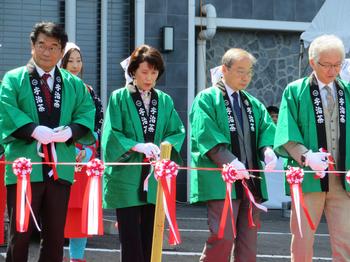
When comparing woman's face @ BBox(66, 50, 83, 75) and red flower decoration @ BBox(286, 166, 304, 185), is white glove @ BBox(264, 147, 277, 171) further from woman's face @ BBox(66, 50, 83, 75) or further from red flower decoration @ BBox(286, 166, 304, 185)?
woman's face @ BBox(66, 50, 83, 75)

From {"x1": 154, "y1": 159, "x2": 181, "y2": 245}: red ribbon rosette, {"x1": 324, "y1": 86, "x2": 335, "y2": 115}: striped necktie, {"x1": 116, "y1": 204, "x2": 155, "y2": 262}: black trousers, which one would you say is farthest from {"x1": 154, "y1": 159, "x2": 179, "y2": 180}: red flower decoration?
{"x1": 324, "y1": 86, "x2": 335, "y2": 115}: striped necktie

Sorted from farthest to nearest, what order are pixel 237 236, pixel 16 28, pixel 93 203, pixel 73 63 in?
pixel 16 28, pixel 73 63, pixel 237 236, pixel 93 203

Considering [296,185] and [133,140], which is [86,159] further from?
[296,185]

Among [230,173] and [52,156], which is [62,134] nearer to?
[52,156]

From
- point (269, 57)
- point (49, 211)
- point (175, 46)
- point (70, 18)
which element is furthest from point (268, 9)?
point (49, 211)

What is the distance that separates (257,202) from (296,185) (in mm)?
434

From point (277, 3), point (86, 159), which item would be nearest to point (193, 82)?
point (277, 3)

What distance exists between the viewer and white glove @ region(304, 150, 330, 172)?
5.49 meters

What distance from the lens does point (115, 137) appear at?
593 cm

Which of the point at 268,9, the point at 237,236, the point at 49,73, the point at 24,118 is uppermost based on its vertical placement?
the point at 268,9

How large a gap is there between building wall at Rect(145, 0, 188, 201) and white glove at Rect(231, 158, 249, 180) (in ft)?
24.2

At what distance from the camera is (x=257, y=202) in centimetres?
593

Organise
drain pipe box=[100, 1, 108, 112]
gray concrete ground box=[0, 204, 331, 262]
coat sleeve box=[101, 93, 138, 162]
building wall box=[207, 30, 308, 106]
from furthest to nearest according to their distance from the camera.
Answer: building wall box=[207, 30, 308, 106], drain pipe box=[100, 1, 108, 112], gray concrete ground box=[0, 204, 331, 262], coat sleeve box=[101, 93, 138, 162]

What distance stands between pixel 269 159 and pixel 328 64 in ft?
2.43
